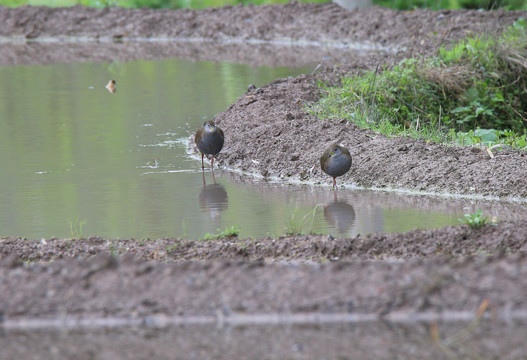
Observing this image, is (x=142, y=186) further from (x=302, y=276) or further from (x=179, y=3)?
(x=179, y=3)

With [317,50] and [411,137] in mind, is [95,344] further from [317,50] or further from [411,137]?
[317,50]

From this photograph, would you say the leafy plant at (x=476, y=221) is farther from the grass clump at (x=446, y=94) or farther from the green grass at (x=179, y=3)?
the green grass at (x=179, y=3)

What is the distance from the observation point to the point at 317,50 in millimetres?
19266

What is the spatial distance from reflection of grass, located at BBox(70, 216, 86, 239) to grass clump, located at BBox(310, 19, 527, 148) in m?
3.92

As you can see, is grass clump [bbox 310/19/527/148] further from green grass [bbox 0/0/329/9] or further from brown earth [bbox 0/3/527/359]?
green grass [bbox 0/0/329/9]

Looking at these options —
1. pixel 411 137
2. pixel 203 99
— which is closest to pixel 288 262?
pixel 411 137

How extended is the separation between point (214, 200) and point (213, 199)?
50mm

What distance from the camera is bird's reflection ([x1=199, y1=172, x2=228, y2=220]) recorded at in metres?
7.77

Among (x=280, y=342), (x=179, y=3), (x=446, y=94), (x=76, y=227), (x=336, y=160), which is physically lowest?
(x=76, y=227)

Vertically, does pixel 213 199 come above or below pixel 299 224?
below

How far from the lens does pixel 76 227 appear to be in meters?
7.18

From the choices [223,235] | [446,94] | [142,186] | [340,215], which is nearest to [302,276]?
[223,235]

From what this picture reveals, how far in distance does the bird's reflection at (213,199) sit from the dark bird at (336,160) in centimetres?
110

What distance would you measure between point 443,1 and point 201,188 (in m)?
14.6
